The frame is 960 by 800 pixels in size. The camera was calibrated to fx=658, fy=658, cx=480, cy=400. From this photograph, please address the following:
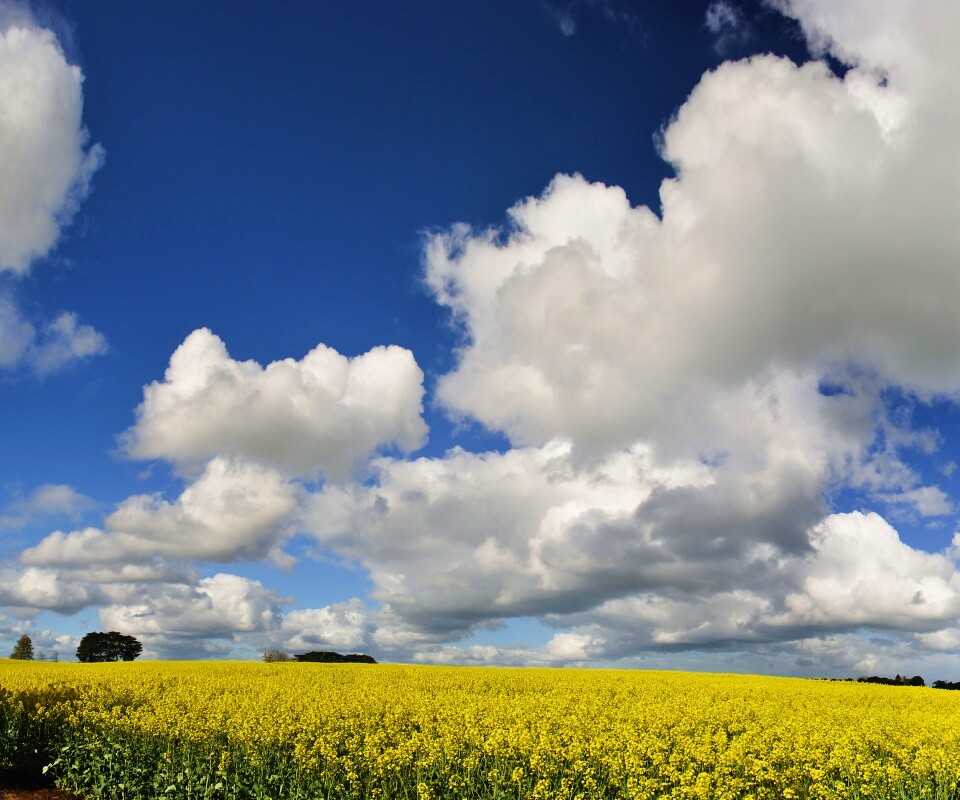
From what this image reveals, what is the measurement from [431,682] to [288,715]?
1769cm

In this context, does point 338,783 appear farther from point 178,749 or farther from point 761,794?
point 761,794

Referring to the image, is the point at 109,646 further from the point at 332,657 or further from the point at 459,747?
the point at 459,747

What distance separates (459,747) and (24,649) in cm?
12794

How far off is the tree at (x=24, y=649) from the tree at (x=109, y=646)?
23.2 meters

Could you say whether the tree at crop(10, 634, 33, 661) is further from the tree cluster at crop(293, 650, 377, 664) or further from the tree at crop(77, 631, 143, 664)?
the tree cluster at crop(293, 650, 377, 664)

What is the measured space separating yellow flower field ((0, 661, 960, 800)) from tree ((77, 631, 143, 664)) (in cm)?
8318

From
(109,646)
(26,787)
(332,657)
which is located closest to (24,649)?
(109,646)

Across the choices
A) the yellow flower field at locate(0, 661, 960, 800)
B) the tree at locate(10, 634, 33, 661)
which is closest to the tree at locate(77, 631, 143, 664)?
the tree at locate(10, 634, 33, 661)

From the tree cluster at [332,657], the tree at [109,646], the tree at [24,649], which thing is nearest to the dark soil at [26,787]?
the tree cluster at [332,657]

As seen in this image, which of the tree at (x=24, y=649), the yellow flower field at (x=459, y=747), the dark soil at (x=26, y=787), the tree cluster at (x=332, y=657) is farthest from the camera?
the tree at (x=24, y=649)

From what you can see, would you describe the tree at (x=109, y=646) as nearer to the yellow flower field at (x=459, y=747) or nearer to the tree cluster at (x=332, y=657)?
the tree cluster at (x=332, y=657)

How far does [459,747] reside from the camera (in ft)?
47.5

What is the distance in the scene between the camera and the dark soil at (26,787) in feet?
57.7

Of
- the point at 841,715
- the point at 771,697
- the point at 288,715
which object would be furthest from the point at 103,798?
the point at 771,697
